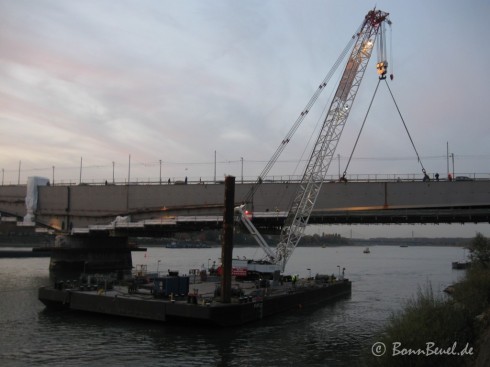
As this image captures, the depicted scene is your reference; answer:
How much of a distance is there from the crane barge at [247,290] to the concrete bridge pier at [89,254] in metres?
38.7

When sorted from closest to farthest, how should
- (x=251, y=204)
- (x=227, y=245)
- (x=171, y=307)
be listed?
(x=171, y=307), (x=227, y=245), (x=251, y=204)

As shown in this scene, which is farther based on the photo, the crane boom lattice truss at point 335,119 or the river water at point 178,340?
the crane boom lattice truss at point 335,119

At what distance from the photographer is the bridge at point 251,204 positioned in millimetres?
70500

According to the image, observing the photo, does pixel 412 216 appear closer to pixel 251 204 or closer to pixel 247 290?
pixel 251 204

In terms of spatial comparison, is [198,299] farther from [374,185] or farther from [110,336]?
[374,185]

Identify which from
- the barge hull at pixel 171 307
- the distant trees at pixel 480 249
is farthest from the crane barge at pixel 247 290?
the distant trees at pixel 480 249

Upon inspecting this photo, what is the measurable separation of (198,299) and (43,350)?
1145cm

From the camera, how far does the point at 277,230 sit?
77.9 m

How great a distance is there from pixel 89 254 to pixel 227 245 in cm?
5930

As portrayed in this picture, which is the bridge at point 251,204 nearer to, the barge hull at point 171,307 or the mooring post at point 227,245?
the barge hull at point 171,307

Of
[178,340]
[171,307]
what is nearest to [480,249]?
[171,307]

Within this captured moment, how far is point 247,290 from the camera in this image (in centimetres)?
4541

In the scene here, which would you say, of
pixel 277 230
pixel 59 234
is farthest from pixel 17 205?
pixel 277 230

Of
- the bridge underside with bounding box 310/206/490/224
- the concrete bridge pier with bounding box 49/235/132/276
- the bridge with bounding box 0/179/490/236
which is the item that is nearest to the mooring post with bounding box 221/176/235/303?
the bridge with bounding box 0/179/490/236
